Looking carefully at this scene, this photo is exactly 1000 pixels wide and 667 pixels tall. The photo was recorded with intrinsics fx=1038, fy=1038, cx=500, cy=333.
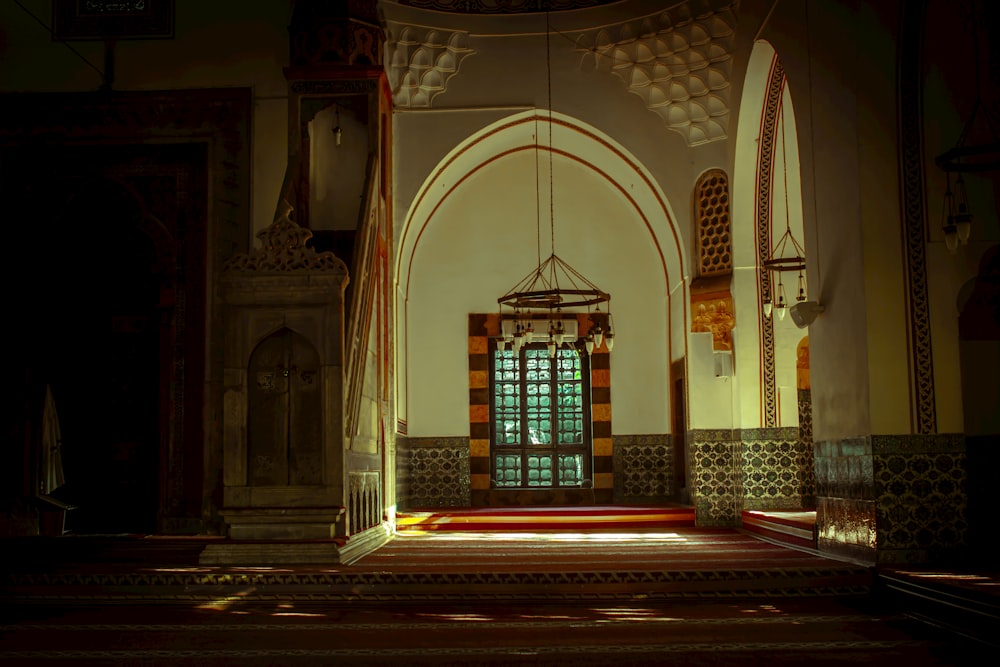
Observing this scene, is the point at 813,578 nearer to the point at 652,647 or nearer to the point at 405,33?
the point at 652,647

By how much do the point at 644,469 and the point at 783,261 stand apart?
3.88 metres

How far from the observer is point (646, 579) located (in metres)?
5.61

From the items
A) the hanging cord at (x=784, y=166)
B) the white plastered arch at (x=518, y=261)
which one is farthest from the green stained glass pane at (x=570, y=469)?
the hanging cord at (x=784, y=166)

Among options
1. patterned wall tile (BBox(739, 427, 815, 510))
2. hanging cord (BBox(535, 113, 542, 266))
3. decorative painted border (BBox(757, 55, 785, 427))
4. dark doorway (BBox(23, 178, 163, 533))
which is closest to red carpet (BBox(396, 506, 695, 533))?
patterned wall tile (BBox(739, 427, 815, 510))

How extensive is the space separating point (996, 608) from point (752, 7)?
5.71 meters

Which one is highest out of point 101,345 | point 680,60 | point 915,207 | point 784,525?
point 680,60

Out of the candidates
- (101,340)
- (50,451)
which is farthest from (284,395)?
(101,340)

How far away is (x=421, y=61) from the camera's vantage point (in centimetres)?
1041

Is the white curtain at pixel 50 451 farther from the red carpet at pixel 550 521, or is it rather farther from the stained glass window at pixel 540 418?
the stained glass window at pixel 540 418

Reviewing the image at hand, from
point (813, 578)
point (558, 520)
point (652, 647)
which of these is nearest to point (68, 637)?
point (652, 647)

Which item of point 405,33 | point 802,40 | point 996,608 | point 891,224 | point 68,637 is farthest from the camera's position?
point 405,33

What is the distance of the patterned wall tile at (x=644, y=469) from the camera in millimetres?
11703

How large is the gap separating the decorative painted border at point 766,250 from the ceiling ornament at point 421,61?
10.5ft

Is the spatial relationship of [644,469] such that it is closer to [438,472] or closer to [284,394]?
[438,472]
